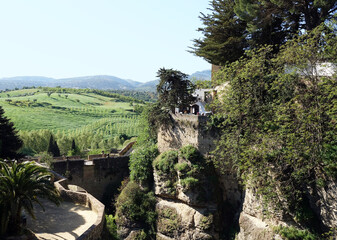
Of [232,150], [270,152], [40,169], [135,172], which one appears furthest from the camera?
[135,172]

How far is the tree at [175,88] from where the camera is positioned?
2503 cm

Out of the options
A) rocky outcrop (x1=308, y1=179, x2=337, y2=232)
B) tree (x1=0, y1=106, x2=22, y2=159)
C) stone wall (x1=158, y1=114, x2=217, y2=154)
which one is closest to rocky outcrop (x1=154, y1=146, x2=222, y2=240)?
stone wall (x1=158, y1=114, x2=217, y2=154)

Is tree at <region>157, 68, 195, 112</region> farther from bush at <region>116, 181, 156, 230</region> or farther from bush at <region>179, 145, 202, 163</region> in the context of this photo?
bush at <region>116, 181, 156, 230</region>

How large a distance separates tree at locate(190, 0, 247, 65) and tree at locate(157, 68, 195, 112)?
3.52 m

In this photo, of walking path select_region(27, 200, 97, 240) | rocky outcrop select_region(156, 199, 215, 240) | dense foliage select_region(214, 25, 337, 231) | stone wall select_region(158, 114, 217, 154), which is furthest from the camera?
stone wall select_region(158, 114, 217, 154)

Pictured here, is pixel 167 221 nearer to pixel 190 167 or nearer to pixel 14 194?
pixel 190 167

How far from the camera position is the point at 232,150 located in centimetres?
2061

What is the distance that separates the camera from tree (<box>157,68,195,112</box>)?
25.0 m

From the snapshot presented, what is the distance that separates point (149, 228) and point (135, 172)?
15.8 feet

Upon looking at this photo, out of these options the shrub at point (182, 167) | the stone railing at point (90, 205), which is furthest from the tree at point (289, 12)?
the stone railing at point (90, 205)

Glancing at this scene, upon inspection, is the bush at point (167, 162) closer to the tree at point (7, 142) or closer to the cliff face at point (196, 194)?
the cliff face at point (196, 194)

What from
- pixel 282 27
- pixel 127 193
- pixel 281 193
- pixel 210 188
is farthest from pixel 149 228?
pixel 282 27

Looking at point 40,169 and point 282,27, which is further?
point 282,27

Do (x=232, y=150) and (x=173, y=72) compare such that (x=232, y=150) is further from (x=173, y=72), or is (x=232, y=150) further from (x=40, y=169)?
(x=40, y=169)
